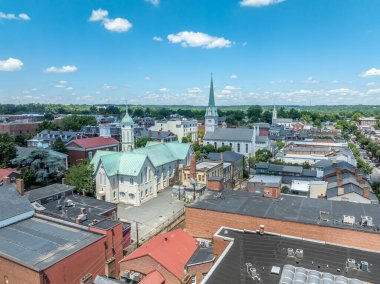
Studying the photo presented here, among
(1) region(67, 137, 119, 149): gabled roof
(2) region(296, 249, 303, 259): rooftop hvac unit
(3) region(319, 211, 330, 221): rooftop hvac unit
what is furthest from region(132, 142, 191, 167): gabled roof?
(2) region(296, 249, 303, 259): rooftop hvac unit

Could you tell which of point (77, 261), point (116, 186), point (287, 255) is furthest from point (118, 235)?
point (116, 186)

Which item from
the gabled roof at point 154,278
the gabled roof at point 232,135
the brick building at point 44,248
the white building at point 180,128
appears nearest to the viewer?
the gabled roof at point 154,278

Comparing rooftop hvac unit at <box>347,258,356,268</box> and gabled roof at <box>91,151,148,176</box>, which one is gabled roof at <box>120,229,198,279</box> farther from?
gabled roof at <box>91,151,148,176</box>

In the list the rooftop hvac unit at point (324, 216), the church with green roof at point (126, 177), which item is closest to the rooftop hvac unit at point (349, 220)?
the rooftop hvac unit at point (324, 216)

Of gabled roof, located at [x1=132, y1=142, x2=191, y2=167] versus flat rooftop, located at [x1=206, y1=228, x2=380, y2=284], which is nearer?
flat rooftop, located at [x1=206, y1=228, x2=380, y2=284]

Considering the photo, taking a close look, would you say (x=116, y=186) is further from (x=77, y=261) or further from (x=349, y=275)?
(x=349, y=275)

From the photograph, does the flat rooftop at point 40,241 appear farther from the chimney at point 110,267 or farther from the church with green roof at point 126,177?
the church with green roof at point 126,177

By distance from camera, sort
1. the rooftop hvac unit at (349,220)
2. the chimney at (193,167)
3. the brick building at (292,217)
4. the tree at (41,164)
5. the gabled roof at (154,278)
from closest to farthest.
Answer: the gabled roof at (154,278) → the brick building at (292,217) → the rooftop hvac unit at (349,220) → the chimney at (193,167) → the tree at (41,164)
